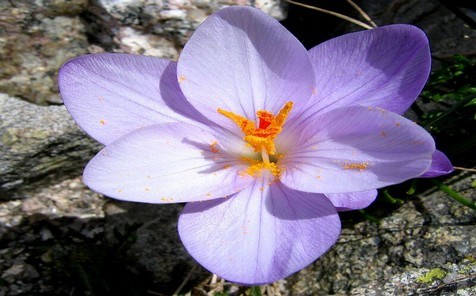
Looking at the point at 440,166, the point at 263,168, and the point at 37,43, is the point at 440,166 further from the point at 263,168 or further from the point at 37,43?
the point at 37,43

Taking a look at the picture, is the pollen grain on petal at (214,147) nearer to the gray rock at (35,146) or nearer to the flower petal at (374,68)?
the flower petal at (374,68)

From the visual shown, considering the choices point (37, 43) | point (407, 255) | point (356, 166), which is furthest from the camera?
point (37, 43)

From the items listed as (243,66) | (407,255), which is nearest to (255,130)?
(243,66)

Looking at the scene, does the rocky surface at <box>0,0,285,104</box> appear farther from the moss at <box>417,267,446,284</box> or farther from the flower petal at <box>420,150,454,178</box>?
the moss at <box>417,267,446,284</box>

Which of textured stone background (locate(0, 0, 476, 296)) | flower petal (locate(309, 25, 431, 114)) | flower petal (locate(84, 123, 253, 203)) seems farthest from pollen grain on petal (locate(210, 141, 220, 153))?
textured stone background (locate(0, 0, 476, 296))

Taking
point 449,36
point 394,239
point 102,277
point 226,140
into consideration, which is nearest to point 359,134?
point 226,140

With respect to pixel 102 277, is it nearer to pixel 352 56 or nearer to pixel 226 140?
pixel 226 140
